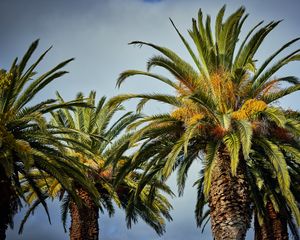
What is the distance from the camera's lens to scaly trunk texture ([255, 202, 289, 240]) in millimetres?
23562

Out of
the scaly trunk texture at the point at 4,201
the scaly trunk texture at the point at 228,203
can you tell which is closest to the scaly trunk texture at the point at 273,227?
the scaly trunk texture at the point at 228,203

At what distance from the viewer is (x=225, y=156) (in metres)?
17.1

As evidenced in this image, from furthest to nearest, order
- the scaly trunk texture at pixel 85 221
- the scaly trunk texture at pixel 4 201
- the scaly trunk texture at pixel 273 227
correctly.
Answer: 1. the scaly trunk texture at pixel 85 221
2. the scaly trunk texture at pixel 273 227
3. the scaly trunk texture at pixel 4 201

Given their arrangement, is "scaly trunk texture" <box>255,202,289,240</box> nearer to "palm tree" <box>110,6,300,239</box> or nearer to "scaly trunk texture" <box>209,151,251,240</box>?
"palm tree" <box>110,6,300,239</box>

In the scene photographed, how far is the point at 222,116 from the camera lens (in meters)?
16.0

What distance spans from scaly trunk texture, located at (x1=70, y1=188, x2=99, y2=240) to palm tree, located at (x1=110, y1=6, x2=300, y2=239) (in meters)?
7.00

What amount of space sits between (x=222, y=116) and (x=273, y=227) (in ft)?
33.3

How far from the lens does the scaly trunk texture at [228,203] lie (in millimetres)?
16062

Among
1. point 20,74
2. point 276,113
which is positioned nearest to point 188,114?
point 276,113

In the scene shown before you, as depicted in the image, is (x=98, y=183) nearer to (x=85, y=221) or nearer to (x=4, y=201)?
(x=85, y=221)

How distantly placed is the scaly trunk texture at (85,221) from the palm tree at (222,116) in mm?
6995

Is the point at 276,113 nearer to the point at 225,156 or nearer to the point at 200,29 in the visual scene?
the point at 225,156

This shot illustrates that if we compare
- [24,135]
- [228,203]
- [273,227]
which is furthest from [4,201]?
[273,227]

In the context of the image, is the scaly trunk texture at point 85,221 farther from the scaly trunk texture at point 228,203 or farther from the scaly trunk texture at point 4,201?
the scaly trunk texture at point 228,203
